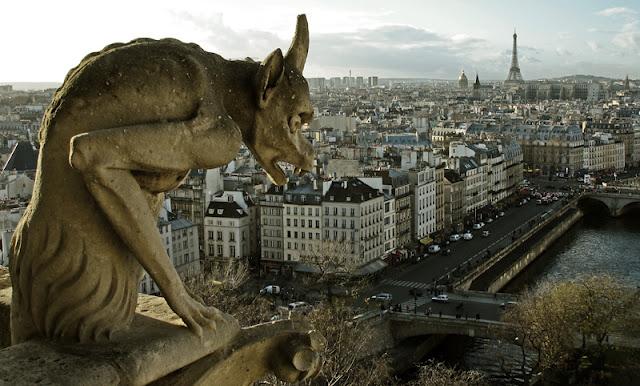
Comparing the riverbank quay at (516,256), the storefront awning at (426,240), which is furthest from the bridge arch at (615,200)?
the storefront awning at (426,240)

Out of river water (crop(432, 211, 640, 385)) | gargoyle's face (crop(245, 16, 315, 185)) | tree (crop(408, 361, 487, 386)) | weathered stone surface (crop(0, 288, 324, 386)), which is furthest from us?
river water (crop(432, 211, 640, 385))

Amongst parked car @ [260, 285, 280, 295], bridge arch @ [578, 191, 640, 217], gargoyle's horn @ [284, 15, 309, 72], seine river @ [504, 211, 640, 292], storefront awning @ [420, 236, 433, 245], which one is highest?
gargoyle's horn @ [284, 15, 309, 72]

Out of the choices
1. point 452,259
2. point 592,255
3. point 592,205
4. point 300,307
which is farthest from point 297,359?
point 592,205

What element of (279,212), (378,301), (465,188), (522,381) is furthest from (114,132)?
(465,188)

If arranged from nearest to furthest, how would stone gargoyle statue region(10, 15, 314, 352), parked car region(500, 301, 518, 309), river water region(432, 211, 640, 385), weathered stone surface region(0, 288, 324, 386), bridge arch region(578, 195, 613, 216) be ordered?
weathered stone surface region(0, 288, 324, 386) → stone gargoyle statue region(10, 15, 314, 352) → river water region(432, 211, 640, 385) → parked car region(500, 301, 518, 309) → bridge arch region(578, 195, 613, 216)

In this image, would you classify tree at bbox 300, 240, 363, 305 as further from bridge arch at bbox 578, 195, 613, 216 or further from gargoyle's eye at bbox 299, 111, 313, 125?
bridge arch at bbox 578, 195, 613, 216

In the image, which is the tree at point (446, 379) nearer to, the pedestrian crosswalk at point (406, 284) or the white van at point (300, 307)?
the white van at point (300, 307)

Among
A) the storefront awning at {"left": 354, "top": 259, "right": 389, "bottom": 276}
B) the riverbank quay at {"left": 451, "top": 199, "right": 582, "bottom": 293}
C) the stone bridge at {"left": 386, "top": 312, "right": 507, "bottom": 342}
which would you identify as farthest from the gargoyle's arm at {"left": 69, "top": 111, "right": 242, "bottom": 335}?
the storefront awning at {"left": 354, "top": 259, "right": 389, "bottom": 276}
